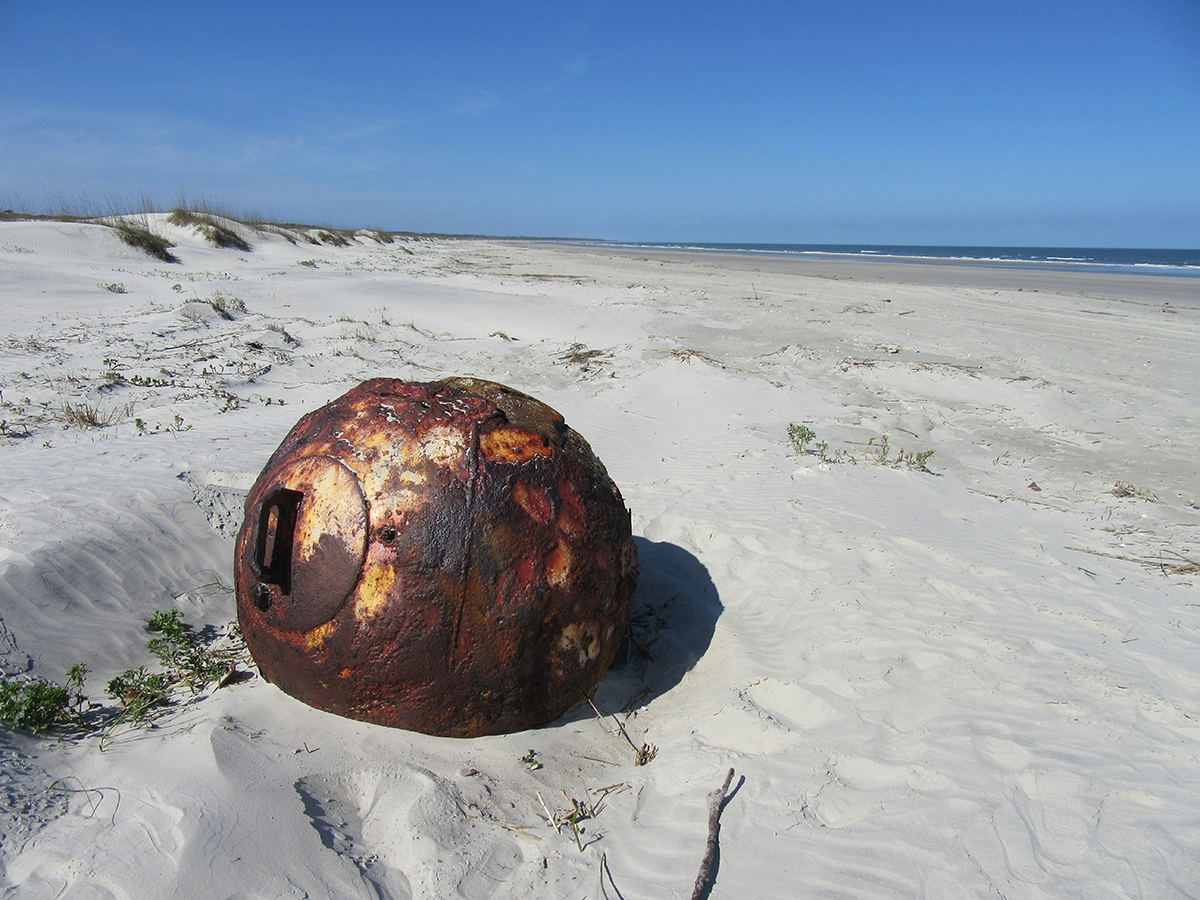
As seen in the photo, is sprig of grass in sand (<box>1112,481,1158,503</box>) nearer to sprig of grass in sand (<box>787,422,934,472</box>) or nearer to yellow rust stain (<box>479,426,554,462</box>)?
sprig of grass in sand (<box>787,422,934,472</box>)

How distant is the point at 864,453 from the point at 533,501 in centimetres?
477

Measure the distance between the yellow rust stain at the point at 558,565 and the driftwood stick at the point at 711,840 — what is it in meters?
0.91

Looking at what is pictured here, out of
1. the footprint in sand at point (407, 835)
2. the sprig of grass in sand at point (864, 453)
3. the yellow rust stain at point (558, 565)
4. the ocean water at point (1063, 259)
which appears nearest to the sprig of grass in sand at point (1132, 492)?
the sprig of grass in sand at point (864, 453)

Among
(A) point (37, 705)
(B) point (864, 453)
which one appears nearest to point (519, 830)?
(A) point (37, 705)

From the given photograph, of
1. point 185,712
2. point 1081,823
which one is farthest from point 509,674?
point 1081,823

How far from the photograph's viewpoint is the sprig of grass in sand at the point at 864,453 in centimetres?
573

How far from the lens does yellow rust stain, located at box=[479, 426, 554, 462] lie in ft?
7.70

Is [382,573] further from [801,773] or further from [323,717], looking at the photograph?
[801,773]

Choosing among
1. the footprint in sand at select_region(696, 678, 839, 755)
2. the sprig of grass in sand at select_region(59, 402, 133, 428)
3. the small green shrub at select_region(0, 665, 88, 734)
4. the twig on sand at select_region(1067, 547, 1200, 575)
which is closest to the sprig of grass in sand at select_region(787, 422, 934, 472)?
the twig on sand at select_region(1067, 547, 1200, 575)

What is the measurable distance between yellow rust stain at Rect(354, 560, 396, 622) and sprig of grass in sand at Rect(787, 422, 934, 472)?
438 centimetres

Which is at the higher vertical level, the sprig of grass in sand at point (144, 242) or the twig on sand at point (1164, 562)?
the sprig of grass in sand at point (144, 242)

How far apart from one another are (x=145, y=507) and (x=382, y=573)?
8.07 feet

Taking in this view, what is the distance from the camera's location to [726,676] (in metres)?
3.02

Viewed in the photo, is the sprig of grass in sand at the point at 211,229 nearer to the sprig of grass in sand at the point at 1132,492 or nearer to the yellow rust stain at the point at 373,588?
the yellow rust stain at the point at 373,588
